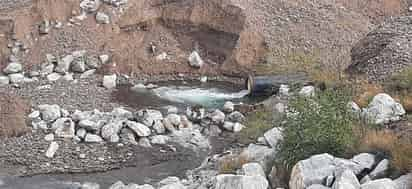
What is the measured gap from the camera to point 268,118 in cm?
1630

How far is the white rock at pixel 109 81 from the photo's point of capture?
21.4 metres

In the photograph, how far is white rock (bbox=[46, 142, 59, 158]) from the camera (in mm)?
15986

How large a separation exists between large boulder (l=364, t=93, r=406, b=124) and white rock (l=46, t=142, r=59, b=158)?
24.5 feet

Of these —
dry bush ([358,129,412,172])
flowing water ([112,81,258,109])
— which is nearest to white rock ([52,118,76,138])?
flowing water ([112,81,258,109])

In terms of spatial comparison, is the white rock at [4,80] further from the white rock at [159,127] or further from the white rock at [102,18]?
the white rock at [159,127]

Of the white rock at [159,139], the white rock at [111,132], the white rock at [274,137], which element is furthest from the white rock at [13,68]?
the white rock at [274,137]

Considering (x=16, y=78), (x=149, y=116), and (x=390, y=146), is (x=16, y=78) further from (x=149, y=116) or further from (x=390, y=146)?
(x=390, y=146)

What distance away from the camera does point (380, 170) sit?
9.88 meters

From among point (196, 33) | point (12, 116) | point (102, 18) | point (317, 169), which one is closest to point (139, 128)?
point (12, 116)

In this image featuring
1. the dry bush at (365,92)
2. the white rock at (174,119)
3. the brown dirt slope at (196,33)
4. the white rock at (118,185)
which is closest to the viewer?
the dry bush at (365,92)

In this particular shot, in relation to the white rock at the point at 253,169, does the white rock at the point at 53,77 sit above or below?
below

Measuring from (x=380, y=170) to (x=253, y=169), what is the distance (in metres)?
2.19

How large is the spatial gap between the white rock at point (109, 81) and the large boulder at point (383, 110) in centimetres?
1067

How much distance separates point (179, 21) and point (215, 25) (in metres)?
1.26
